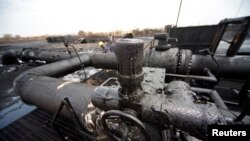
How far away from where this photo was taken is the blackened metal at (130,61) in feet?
2.99

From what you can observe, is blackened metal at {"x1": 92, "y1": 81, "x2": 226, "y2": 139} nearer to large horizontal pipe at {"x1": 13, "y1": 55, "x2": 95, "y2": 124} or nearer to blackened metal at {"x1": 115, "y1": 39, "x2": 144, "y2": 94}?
blackened metal at {"x1": 115, "y1": 39, "x2": 144, "y2": 94}

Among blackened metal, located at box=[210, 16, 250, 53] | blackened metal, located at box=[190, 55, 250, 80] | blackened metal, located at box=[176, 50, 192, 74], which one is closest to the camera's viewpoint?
blackened metal, located at box=[210, 16, 250, 53]

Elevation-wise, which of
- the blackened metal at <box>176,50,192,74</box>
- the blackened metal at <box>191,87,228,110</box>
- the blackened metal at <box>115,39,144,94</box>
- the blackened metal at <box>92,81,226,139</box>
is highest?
the blackened metal at <box>115,39,144,94</box>

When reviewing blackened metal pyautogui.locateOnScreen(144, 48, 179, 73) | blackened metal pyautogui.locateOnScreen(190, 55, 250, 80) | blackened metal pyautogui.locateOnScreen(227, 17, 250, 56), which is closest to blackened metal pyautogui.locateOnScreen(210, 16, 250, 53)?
blackened metal pyautogui.locateOnScreen(227, 17, 250, 56)

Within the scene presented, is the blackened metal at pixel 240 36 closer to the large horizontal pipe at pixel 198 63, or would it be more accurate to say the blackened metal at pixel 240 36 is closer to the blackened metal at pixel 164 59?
the large horizontal pipe at pixel 198 63

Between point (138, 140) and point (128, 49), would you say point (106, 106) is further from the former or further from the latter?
point (128, 49)

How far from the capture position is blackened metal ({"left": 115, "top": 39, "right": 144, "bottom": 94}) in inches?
35.9

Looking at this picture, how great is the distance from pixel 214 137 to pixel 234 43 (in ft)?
8.73

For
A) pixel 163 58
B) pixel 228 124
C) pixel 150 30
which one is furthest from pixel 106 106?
pixel 150 30

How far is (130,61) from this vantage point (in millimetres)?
932

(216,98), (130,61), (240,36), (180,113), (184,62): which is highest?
(130,61)

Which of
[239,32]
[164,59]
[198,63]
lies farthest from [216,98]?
[239,32]

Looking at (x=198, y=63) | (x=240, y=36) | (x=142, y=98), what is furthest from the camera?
(x=198, y=63)

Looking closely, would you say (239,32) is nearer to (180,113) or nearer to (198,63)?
(198,63)
